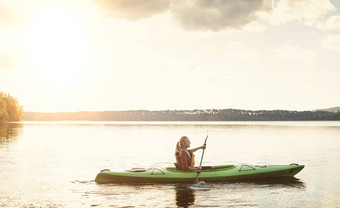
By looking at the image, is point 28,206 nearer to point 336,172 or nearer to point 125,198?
point 125,198

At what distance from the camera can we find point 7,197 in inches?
629

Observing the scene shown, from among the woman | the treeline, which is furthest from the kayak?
the treeline

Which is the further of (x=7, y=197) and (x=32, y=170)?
(x=32, y=170)

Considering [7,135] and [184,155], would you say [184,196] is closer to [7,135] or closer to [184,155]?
[184,155]

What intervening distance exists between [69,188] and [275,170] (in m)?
9.51

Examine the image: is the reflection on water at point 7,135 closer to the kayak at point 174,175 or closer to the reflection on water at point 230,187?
the kayak at point 174,175

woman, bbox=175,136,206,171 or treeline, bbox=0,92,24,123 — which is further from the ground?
treeline, bbox=0,92,24,123

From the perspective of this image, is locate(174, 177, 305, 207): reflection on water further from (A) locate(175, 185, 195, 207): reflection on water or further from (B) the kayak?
(B) the kayak

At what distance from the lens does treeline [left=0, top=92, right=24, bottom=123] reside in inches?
3866

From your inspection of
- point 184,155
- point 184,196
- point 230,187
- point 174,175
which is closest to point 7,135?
point 174,175

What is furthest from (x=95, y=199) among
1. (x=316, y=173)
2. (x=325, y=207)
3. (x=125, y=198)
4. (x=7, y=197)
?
(x=316, y=173)

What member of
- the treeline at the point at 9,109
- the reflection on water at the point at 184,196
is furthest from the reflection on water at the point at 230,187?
the treeline at the point at 9,109

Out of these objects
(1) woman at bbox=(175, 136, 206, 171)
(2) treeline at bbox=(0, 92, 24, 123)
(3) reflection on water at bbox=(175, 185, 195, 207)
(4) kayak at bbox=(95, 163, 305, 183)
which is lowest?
(3) reflection on water at bbox=(175, 185, 195, 207)

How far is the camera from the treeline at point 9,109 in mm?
98188
